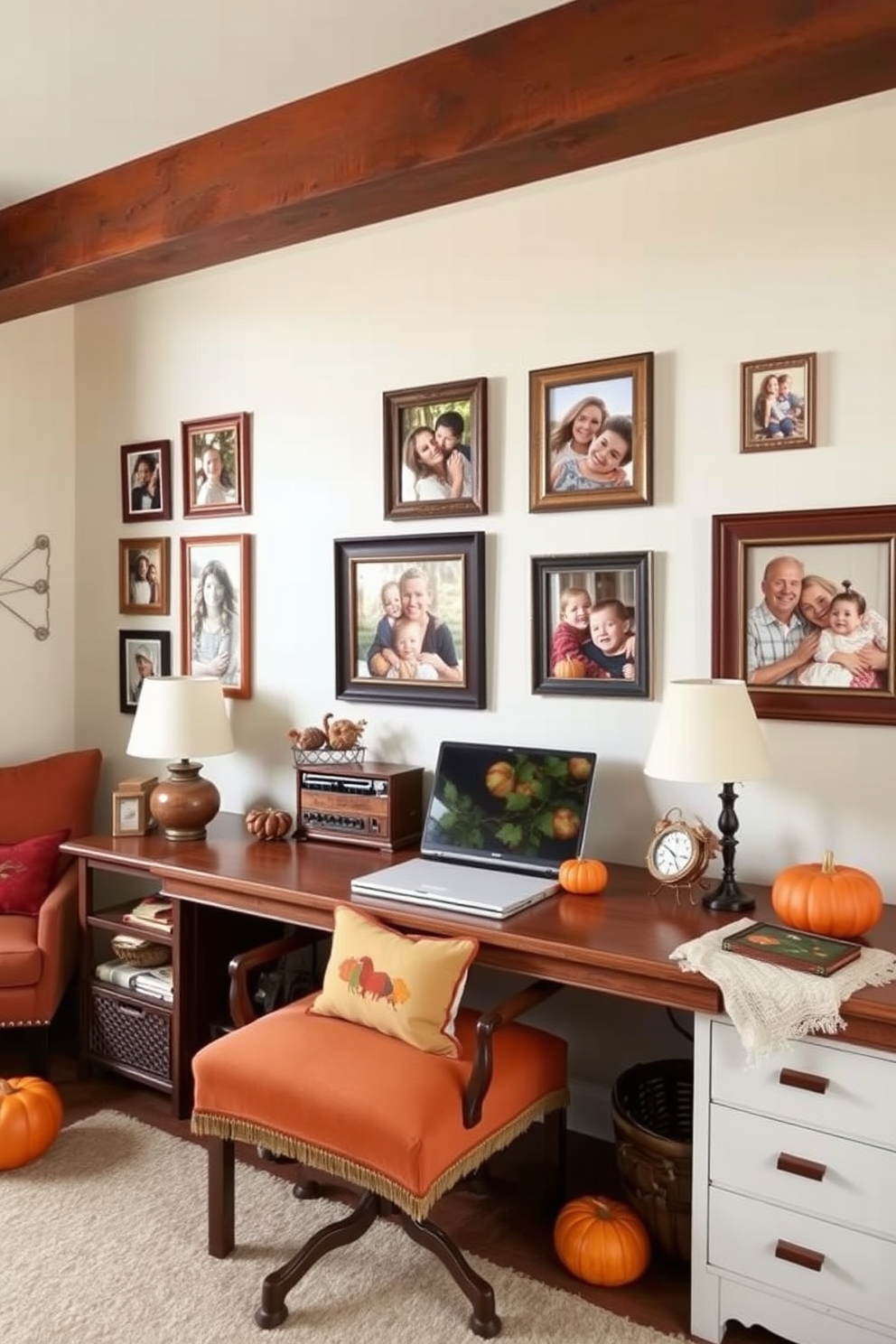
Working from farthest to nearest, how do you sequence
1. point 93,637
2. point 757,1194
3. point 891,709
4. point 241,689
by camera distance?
point 93,637
point 241,689
point 891,709
point 757,1194

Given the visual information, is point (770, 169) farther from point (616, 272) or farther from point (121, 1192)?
point (121, 1192)

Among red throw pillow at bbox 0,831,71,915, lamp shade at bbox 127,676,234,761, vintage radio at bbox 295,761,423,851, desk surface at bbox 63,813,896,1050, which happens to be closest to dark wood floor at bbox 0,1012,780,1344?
red throw pillow at bbox 0,831,71,915

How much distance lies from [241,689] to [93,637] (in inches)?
33.1

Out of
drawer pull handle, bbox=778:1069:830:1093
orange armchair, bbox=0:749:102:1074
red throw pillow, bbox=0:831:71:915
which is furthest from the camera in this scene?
red throw pillow, bbox=0:831:71:915

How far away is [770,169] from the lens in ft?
8.49

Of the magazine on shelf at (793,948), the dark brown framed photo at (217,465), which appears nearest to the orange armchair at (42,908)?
the dark brown framed photo at (217,465)

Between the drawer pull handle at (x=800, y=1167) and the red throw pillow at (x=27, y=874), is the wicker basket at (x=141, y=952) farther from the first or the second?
the drawer pull handle at (x=800, y=1167)

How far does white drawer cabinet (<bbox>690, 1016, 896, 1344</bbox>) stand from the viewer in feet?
6.42

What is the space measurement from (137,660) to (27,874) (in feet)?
2.90

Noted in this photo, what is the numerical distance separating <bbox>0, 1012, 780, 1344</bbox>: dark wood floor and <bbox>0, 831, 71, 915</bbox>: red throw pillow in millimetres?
505

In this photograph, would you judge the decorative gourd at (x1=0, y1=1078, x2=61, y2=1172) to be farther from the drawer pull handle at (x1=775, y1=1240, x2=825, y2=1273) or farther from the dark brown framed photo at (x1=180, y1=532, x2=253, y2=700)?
the drawer pull handle at (x1=775, y1=1240, x2=825, y2=1273)

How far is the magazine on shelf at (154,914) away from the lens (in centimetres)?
314

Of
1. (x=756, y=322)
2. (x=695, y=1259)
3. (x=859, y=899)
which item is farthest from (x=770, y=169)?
(x=695, y=1259)

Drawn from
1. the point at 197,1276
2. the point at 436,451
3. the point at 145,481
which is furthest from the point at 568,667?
the point at 145,481
